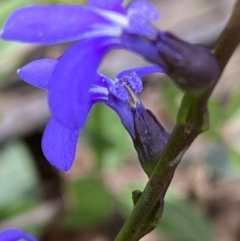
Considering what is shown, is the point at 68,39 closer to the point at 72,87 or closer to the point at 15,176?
the point at 72,87

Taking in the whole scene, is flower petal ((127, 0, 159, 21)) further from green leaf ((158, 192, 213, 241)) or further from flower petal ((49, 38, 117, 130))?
green leaf ((158, 192, 213, 241))

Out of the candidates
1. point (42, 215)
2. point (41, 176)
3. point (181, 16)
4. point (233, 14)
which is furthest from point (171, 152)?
point (181, 16)

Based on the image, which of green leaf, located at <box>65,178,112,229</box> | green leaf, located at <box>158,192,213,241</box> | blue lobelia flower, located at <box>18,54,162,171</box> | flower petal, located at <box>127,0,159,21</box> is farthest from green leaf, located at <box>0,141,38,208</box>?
flower petal, located at <box>127,0,159,21</box>

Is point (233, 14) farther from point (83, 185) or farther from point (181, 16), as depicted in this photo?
point (181, 16)

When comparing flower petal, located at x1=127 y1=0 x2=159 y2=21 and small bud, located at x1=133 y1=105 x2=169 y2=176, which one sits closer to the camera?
flower petal, located at x1=127 y1=0 x2=159 y2=21

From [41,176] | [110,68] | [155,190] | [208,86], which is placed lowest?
[41,176]

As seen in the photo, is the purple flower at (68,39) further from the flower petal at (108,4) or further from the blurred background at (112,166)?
the blurred background at (112,166)

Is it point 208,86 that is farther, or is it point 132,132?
point 132,132
